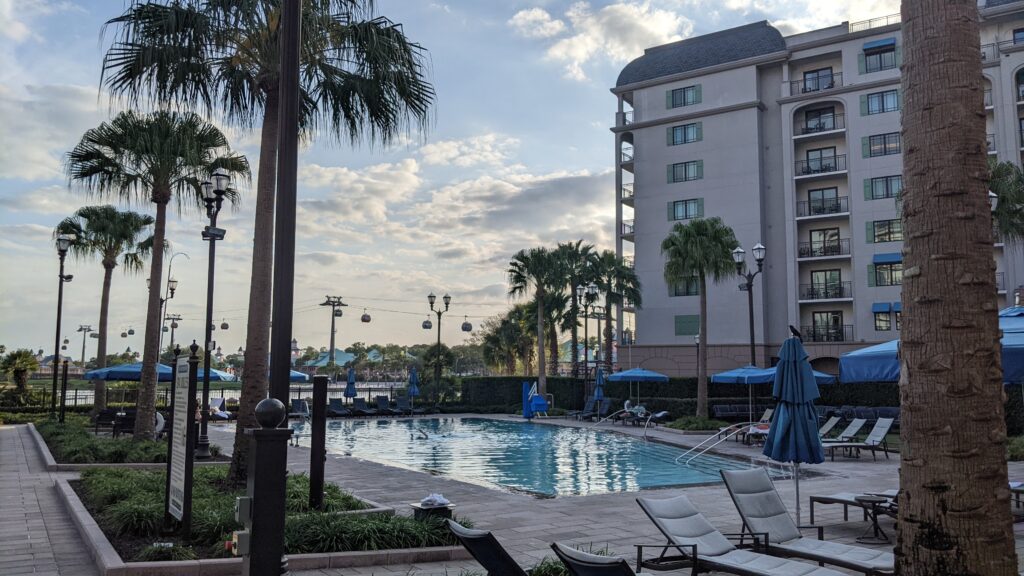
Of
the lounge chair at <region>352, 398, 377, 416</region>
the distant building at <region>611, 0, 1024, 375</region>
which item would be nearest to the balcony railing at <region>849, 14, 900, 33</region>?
the distant building at <region>611, 0, 1024, 375</region>

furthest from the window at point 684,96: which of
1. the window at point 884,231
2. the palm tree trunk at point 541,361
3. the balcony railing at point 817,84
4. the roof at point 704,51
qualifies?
the palm tree trunk at point 541,361

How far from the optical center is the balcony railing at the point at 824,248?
4297cm

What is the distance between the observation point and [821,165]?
44156mm

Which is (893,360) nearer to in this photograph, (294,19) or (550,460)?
(294,19)

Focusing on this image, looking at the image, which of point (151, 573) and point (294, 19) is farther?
point (151, 573)

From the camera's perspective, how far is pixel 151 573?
680cm

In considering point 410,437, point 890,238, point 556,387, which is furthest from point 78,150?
point 890,238

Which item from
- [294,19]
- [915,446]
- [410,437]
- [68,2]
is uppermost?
[68,2]

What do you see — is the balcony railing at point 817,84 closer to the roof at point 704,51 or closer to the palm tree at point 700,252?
the roof at point 704,51

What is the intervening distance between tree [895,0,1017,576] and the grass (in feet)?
18.2

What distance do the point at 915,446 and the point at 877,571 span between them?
3.37 m

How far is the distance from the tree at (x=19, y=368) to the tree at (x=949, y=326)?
40020 millimetres

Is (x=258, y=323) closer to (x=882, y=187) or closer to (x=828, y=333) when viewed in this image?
(x=828, y=333)

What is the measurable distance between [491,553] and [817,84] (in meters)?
45.6
